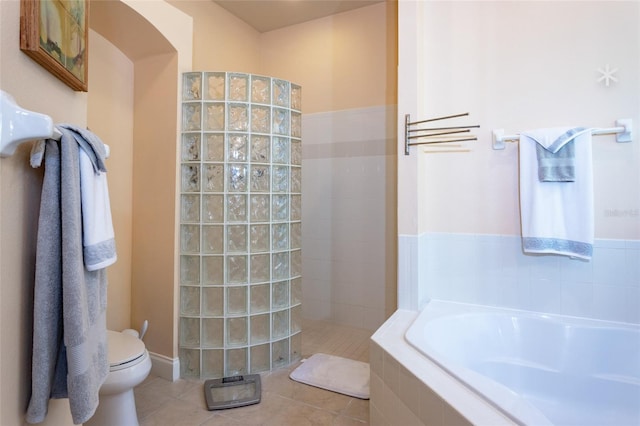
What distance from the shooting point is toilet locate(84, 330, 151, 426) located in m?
1.65

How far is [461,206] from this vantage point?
2207 millimetres

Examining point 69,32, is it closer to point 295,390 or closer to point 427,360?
point 427,360

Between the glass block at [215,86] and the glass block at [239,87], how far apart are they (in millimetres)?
58

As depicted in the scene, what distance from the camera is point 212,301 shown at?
2.32m

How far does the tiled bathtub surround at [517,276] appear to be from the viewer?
1.82 metres

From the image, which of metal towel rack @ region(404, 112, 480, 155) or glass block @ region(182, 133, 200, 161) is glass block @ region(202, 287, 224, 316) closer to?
glass block @ region(182, 133, 200, 161)

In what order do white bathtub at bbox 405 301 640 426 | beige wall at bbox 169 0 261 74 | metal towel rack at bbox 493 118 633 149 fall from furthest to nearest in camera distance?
1. beige wall at bbox 169 0 261 74
2. metal towel rack at bbox 493 118 633 149
3. white bathtub at bbox 405 301 640 426

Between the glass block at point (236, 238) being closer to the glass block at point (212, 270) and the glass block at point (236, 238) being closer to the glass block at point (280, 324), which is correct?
the glass block at point (212, 270)

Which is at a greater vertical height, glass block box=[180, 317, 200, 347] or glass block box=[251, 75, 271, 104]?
glass block box=[251, 75, 271, 104]

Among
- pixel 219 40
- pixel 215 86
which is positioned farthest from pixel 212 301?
pixel 219 40

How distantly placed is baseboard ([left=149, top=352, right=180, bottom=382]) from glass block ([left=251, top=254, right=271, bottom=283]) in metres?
0.74

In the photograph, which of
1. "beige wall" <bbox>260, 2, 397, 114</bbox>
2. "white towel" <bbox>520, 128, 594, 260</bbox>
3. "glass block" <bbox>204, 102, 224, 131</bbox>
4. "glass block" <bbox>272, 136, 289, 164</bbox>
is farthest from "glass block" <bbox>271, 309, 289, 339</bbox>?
"beige wall" <bbox>260, 2, 397, 114</bbox>

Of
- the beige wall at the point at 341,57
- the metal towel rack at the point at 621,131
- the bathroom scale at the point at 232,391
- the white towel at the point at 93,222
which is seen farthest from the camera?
the beige wall at the point at 341,57

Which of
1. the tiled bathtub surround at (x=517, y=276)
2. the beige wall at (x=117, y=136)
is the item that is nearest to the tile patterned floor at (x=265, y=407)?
the beige wall at (x=117, y=136)
